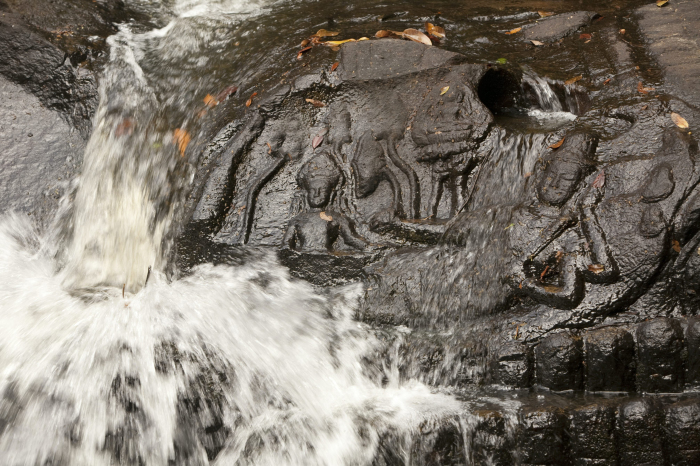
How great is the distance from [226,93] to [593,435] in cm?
282

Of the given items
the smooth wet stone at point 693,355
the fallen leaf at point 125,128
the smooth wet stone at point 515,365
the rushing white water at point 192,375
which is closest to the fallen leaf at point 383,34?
the rushing white water at point 192,375

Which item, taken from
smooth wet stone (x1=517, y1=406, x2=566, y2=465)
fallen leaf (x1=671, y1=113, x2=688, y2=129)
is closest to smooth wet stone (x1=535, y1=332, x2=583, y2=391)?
smooth wet stone (x1=517, y1=406, x2=566, y2=465)

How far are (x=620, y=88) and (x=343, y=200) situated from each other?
1.61 meters

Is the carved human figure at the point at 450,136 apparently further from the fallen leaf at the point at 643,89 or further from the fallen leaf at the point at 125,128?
the fallen leaf at the point at 125,128

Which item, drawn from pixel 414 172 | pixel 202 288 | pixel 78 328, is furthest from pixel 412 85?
pixel 78 328

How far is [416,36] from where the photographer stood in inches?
148

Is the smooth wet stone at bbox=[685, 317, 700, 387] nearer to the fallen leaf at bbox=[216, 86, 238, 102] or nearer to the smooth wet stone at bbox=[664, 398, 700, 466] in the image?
the smooth wet stone at bbox=[664, 398, 700, 466]

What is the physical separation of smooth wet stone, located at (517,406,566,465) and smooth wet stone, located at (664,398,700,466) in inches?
14.2

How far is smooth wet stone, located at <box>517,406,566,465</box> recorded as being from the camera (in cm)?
216

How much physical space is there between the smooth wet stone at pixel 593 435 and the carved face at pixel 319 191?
1574 millimetres

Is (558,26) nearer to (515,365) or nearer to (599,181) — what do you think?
(599,181)

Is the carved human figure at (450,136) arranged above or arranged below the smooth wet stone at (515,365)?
above

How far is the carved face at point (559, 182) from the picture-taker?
8.64 feet

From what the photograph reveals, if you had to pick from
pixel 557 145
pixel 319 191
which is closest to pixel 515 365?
pixel 557 145
